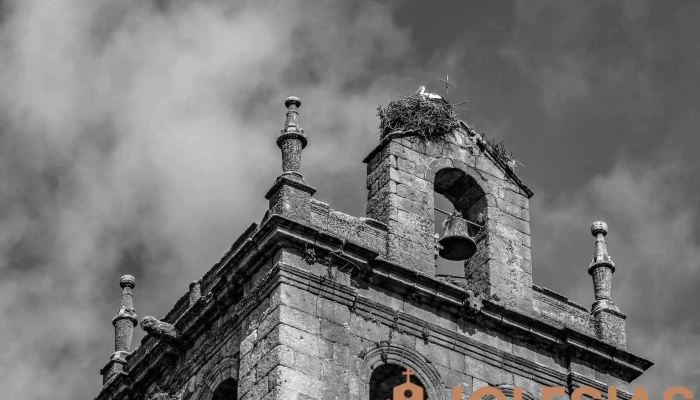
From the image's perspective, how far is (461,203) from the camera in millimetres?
29000

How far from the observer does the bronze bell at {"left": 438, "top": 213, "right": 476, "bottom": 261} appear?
27.8m

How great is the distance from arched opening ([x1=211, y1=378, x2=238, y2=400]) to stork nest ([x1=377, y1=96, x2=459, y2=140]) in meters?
4.27

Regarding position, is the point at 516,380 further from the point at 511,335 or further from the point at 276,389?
the point at 276,389

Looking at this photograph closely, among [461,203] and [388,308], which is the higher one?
[461,203]

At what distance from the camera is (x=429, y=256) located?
2748 cm

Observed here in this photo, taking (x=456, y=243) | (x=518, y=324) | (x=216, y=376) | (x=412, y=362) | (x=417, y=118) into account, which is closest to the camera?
(x=412, y=362)

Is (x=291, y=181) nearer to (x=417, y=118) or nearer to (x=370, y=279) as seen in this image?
(x=370, y=279)

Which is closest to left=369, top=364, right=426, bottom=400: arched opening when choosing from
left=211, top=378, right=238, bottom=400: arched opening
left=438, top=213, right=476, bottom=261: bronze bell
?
left=211, top=378, right=238, bottom=400: arched opening

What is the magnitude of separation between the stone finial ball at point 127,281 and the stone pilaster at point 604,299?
289 inches

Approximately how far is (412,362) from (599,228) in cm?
442

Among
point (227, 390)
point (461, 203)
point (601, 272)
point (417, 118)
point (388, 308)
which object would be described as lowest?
point (227, 390)

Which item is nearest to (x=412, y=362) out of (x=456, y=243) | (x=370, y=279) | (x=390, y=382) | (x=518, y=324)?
(x=390, y=382)

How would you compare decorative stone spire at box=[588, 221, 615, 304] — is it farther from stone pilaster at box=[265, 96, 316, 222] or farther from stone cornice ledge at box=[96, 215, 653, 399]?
stone pilaster at box=[265, 96, 316, 222]

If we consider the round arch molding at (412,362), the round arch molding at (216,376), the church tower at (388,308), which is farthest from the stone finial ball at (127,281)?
the round arch molding at (412,362)
